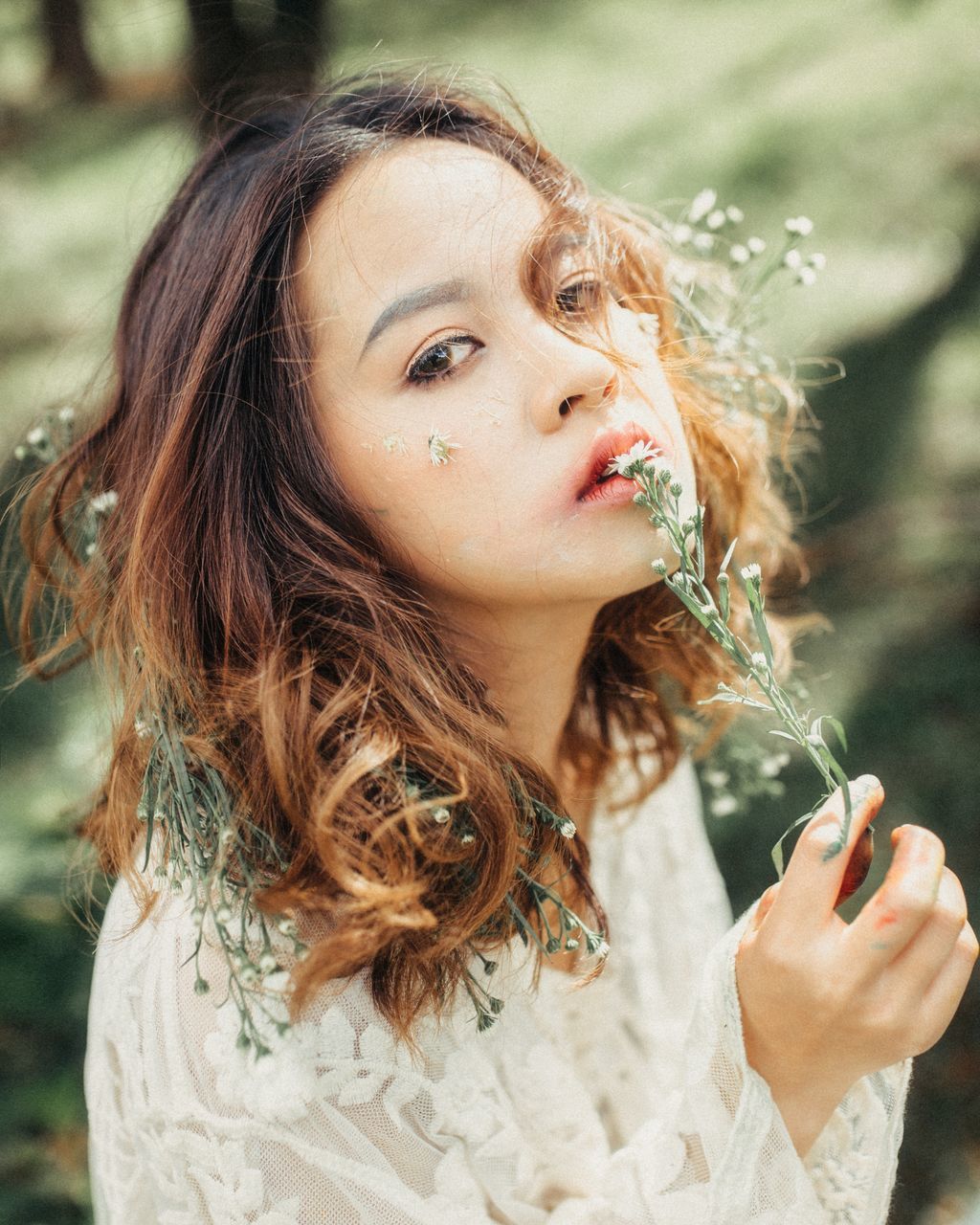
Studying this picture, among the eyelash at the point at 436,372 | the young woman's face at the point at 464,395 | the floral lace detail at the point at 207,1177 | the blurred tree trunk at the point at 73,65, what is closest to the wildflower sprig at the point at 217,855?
the floral lace detail at the point at 207,1177

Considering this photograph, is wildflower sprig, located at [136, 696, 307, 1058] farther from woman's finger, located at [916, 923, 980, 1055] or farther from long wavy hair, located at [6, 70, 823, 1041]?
woman's finger, located at [916, 923, 980, 1055]

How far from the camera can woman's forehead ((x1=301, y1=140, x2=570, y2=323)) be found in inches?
57.2

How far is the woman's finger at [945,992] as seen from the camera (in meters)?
1.33

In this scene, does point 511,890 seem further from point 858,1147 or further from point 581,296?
point 581,296

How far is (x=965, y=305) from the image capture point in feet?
12.6

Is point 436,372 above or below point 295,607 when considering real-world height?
above

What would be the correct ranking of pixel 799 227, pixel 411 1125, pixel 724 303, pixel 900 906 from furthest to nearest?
pixel 724 303, pixel 799 227, pixel 411 1125, pixel 900 906

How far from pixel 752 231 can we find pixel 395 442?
9.31 feet

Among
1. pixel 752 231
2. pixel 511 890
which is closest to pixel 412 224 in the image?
pixel 511 890

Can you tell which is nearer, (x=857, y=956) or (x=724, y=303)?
(x=857, y=956)

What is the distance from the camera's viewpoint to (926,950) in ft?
4.26

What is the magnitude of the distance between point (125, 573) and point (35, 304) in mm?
2803

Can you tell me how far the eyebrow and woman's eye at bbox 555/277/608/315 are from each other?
0.49 ft

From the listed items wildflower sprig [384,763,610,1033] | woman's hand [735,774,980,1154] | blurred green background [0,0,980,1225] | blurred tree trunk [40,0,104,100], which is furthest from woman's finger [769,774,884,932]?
blurred tree trunk [40,0,104,100]
